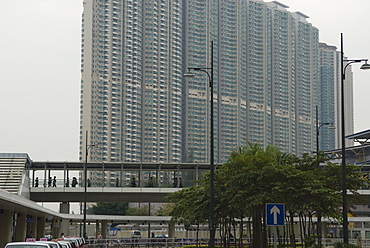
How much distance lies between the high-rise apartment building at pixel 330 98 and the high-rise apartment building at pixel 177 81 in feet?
49.3

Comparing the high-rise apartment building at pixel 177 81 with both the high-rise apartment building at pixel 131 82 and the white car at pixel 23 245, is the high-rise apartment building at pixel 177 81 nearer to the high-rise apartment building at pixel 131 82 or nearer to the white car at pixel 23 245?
the high-rise apartment building at pixel 131 82

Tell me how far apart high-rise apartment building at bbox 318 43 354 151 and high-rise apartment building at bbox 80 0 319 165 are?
49.3 ft

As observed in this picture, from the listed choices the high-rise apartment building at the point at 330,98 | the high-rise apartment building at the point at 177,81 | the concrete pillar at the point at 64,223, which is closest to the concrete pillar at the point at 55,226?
the concrete pillar at the point at 64,223

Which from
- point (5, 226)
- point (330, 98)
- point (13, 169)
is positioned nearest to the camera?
point (5, 226)

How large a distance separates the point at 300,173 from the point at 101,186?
3571 cm

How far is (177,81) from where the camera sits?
128 metres

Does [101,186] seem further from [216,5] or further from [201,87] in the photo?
[216,5]

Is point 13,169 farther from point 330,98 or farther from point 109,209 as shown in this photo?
point 330,98

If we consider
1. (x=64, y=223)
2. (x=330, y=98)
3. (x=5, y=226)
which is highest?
(x=330, y=98)

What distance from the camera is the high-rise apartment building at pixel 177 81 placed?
407 feet

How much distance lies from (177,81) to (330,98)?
46.3 meters

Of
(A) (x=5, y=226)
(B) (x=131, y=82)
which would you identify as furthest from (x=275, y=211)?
(B) (x=131, y=82)

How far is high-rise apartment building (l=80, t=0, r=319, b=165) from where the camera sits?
407 ft

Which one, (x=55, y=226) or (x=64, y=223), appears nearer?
(x=55, y=226)
